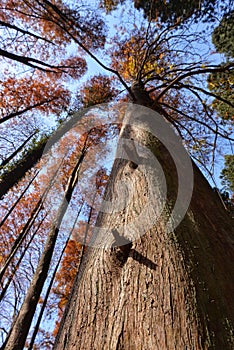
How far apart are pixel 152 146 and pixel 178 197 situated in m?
0.73

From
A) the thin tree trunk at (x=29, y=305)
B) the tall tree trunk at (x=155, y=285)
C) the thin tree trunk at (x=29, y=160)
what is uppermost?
the thin tree trunk at (x=29, y=160)

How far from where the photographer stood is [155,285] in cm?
102

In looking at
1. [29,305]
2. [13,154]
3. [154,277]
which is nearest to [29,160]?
[13,154]

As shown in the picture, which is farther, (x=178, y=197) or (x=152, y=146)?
(x=152, y=146)

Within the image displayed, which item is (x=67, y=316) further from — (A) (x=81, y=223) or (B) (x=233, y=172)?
(A) (x=81, y=223)

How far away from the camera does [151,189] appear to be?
1.62m

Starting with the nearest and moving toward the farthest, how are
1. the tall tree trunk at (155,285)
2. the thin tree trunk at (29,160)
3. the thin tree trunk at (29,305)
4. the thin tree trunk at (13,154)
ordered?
1. the tall tree trunk at (155,285)
2. the thin tree trunk at (29,305)
3. the thin tree trunk at (29,160)
4. the thin tree trunk at (13,154)

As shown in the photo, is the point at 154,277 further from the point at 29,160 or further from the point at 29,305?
the point at 29,160

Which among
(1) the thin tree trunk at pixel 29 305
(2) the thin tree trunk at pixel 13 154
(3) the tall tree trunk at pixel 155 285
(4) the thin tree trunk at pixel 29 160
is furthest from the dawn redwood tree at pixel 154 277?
(2) the thin tree trunk at pixel 13 154

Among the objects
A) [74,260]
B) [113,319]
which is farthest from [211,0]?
[74,260]

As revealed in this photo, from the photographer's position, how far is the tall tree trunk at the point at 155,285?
2.82 ft

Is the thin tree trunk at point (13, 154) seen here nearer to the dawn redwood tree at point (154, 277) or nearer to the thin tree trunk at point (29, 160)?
the thin tree trunk at point (29, 160)

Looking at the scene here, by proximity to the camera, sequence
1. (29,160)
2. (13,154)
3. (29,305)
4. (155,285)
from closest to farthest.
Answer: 1. (155,285)
2. (29,305)
3. (29,160)
4. (13,154)

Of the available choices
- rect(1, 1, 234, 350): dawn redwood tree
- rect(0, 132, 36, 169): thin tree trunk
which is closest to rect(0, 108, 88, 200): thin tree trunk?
rect(0, 132, 36, 169): thin tree trunk
